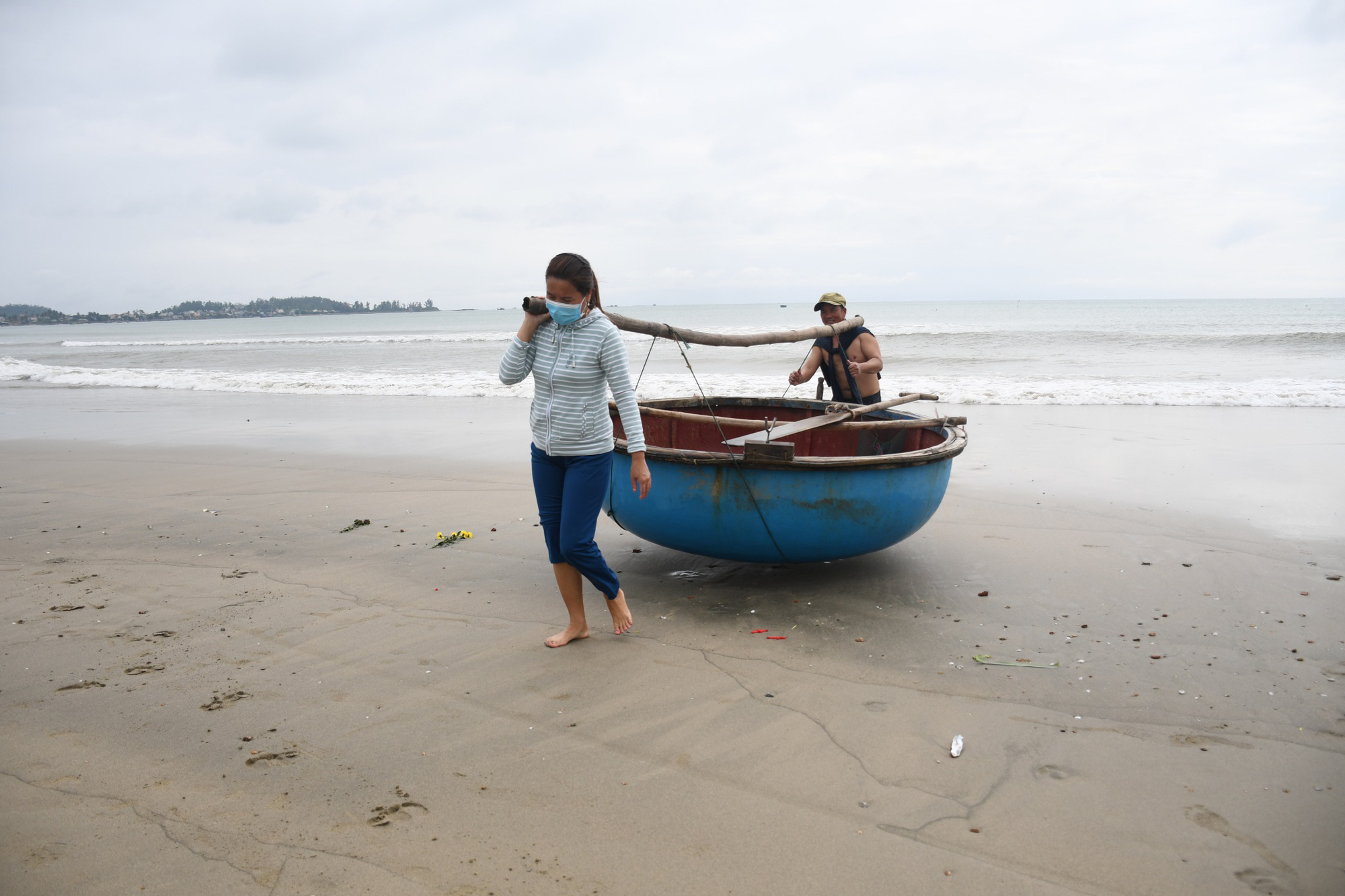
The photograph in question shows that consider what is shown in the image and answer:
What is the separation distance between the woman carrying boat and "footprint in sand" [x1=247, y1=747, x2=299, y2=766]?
118 cm

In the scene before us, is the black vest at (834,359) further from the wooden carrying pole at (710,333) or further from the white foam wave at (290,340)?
the white foam wave at (290,340)

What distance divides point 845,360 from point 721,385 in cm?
1060

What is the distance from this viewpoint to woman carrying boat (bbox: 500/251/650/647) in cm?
330

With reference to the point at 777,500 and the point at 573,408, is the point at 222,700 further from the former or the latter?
the point at 777,500

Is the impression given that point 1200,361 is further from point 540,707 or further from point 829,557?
point 540,707

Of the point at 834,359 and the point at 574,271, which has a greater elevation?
the point at 574,271

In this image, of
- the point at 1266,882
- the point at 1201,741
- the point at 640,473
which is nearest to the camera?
the point at 1266,882

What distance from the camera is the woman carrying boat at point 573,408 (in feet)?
10.8

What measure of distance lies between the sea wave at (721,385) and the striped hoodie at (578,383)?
4975 millimetres

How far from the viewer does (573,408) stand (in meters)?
3.38

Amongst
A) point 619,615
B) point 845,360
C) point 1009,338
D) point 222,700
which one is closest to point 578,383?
point 619,615

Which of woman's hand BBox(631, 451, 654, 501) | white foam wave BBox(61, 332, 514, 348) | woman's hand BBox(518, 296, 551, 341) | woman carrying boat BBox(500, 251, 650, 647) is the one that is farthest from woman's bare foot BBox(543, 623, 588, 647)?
white foam wave BBox(61, 332, 514, 348)

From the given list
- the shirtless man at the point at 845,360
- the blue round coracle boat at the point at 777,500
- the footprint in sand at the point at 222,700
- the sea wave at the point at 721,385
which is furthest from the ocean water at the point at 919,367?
the footprint in sand at the point at 222,700

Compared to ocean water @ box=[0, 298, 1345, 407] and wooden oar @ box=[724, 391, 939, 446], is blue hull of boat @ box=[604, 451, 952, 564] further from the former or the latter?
ocean water @ box=[0, 298, 1345, 407]
